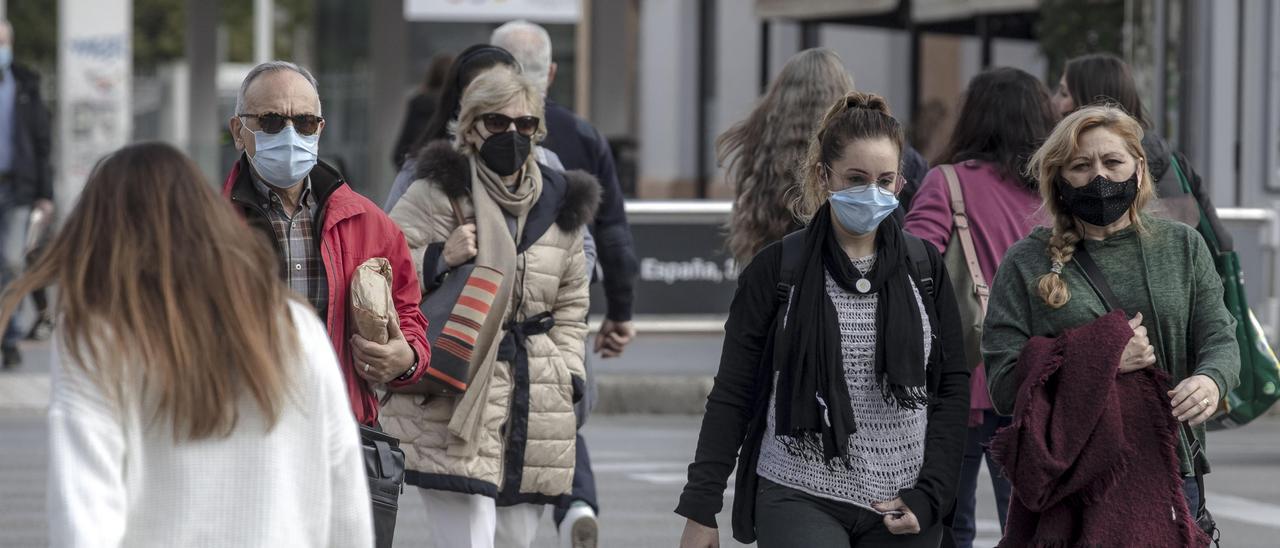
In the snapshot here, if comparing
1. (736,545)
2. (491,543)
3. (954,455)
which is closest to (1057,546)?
(954,455)

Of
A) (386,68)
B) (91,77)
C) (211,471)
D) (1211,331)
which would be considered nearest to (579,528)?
(1211,331)

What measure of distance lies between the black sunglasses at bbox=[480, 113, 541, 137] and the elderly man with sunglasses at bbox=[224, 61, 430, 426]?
1031mm

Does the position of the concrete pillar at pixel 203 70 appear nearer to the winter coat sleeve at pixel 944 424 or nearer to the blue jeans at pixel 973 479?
the blue jeans at pixel 973 479

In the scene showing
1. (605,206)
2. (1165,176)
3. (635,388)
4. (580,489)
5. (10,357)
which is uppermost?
(1165,176)

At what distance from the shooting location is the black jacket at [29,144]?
12617mm

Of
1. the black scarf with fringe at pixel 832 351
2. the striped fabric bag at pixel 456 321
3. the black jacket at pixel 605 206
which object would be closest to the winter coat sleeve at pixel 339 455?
the black scarf with fringe at pixel 832 351

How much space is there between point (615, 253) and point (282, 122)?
7.90ft

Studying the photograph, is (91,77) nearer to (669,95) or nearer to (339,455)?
(669,95)

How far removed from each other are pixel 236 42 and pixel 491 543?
168 ft

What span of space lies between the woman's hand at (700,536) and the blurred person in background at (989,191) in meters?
1.55

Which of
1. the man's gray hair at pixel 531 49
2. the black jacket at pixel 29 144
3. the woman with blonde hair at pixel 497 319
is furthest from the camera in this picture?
the black jacket at pixel 29 144

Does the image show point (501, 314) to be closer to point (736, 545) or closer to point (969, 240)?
point (969, 240)

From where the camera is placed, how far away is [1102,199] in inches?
172

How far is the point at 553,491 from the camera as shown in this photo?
229 inches
